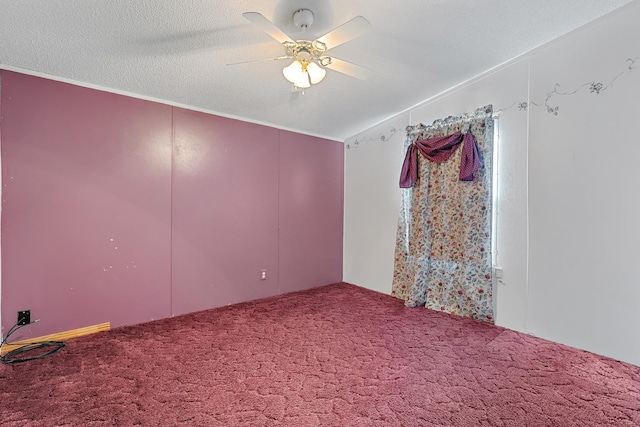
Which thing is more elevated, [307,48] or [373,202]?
[307,48]

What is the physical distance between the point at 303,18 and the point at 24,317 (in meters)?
3.16

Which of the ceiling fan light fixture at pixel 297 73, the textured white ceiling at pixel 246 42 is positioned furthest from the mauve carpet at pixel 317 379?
the textured white ceiling at pixel 246 42

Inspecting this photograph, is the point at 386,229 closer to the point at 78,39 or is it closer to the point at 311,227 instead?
the point at 311,227

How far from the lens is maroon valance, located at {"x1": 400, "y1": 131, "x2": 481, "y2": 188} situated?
3.10 metres

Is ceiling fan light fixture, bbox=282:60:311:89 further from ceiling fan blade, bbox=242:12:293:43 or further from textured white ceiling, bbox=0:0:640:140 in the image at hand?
textured white ceiling, bbox=0:0:640:140

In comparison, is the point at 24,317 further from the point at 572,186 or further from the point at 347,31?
the point at 572,186

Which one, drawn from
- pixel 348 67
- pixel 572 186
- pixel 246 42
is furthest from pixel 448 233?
pixel 246 42

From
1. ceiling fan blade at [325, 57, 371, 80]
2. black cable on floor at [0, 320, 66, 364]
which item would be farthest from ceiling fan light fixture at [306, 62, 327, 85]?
black cable on floor at [0, 320, 66, 364]

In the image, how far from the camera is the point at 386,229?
4.14 m

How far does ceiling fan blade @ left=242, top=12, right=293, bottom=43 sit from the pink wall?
6.10 feet

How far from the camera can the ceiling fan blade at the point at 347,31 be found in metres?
1.67

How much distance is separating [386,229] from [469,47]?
230cm

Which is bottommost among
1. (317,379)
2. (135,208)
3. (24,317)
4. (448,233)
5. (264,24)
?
(317,379)

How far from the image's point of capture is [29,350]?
8.00ft
